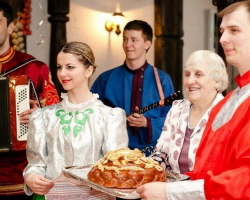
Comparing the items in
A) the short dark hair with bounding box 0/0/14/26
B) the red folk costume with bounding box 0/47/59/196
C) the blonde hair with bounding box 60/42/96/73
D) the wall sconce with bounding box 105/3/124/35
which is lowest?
the red folk costume with bounding box 0/47/59/196

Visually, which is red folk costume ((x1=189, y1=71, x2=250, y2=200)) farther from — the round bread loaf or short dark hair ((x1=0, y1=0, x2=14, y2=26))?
short dark hair ((x1=0, y1=0, x2=14, y2=26))

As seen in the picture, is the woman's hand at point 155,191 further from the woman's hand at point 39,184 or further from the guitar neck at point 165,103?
the guitar neck at point 165,103

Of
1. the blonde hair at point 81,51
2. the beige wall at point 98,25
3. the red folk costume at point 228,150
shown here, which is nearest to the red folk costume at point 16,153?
the blonde hair at point 81,51

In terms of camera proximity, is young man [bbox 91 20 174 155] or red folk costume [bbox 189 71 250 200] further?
young man [bbox 91 20 174 155]

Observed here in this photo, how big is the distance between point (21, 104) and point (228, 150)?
2028 millimetres

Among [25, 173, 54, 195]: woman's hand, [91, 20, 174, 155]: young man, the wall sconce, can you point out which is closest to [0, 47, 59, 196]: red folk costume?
[91, 20, 174, 155]: young man

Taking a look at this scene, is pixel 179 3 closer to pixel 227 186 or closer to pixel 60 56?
pixel 60 56

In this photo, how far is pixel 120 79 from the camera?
170 inches

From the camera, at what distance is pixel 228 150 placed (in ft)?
6.05

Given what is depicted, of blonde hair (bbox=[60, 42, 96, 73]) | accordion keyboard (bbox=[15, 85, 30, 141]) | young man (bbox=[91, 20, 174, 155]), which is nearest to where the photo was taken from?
blonde hair (bbox=[60, 42, 96, 73])

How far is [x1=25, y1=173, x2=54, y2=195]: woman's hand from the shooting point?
270 cm

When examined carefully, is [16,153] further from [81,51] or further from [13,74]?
[81,51]

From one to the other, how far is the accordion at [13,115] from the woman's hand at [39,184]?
84 centimetres

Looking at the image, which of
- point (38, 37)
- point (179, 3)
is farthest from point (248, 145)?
point (179, 3)
